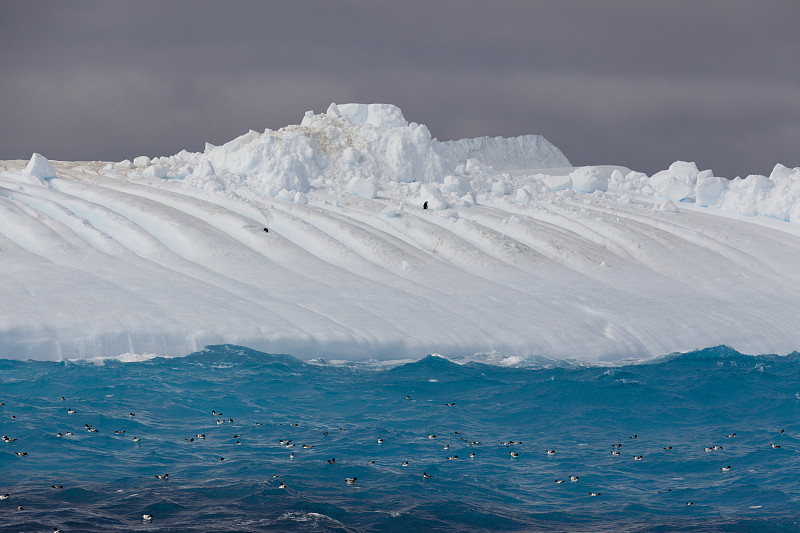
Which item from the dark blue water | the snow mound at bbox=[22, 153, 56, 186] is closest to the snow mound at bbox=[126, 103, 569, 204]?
the snow mound at bbox=[22, 153, 56, 186]

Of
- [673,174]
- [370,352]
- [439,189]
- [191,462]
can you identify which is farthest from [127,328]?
[673,174]

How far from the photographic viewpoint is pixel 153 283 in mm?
33344

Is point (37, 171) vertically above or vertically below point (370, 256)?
above

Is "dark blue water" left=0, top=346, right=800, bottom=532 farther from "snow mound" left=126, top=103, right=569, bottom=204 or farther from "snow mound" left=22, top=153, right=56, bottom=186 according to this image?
"snow mound" left=22, top=153, right=56, bottom=186

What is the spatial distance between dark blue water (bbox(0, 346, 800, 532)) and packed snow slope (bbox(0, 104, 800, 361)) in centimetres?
220

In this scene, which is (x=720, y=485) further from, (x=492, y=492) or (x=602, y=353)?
(x=602, y=353)

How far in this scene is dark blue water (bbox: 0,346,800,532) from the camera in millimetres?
17516

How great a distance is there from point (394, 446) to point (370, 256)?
18.1m

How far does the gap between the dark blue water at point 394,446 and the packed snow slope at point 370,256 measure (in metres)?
2.20

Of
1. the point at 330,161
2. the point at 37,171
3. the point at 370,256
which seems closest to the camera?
the point at 370,256

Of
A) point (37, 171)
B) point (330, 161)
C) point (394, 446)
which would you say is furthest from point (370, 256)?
point (37, 171)

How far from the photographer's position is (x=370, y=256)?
39.6 meters

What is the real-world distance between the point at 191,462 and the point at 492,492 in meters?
6.82

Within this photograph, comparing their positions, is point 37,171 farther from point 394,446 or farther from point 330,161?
point 394,446
